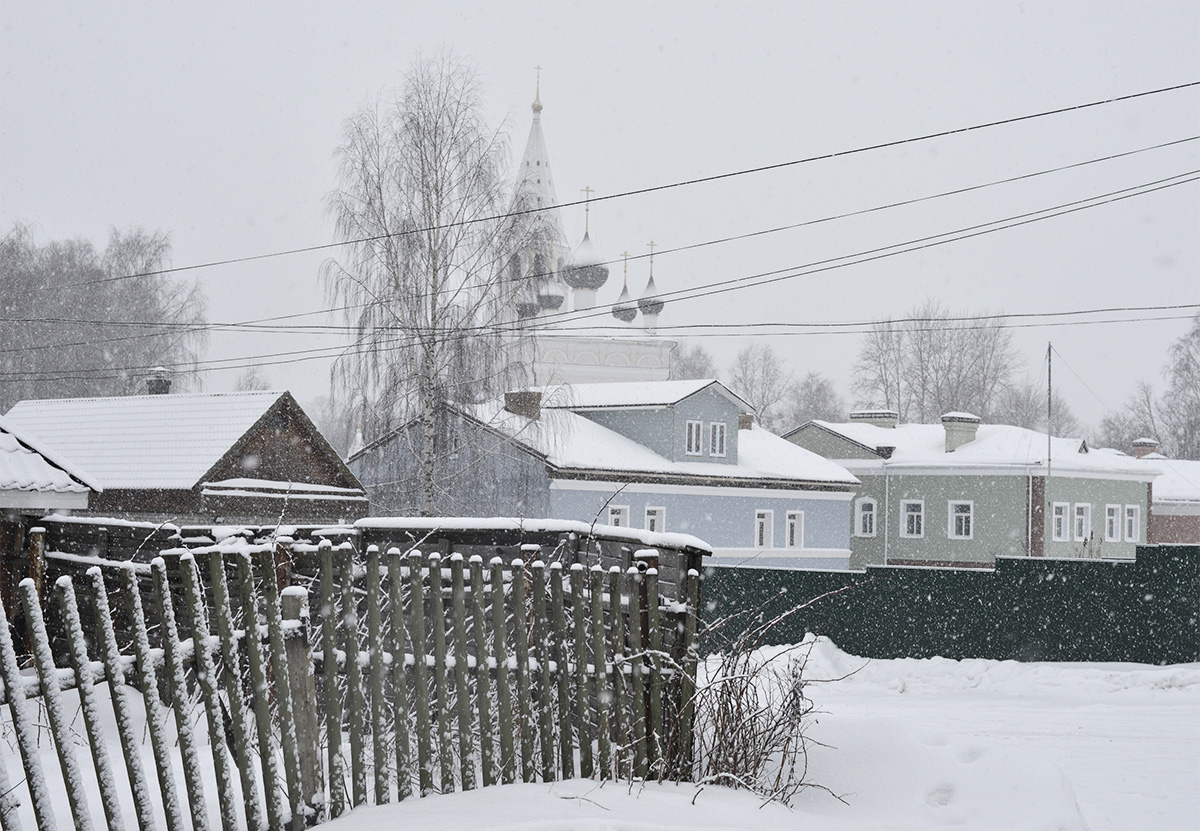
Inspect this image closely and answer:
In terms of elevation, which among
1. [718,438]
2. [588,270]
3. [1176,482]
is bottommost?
[1176,482]

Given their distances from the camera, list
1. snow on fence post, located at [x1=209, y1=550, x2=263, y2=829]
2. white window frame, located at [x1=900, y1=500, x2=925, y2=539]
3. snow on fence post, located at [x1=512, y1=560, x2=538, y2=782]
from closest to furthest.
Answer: snow on fence post, located at [x1=209, y1=550, x2=263, y2=829] → snow on fence post, located at [x1=512, y1=560, x2=538, y2=782] → white window frame, located at [x1=900, y1=500, x2=925, y2=539]

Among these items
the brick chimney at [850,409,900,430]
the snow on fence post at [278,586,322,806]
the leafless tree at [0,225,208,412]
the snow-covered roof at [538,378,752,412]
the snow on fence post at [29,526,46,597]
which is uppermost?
the leafless tree at [0,225,208,412]

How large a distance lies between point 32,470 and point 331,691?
8.55 metres

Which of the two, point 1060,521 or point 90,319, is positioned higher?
point 90,319

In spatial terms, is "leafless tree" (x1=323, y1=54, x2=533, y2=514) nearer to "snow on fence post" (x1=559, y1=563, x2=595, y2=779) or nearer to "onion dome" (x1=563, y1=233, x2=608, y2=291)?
"snow on fence post" (x1=559, y1=563, x2=595, y2=779)

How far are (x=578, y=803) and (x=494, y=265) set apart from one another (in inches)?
741

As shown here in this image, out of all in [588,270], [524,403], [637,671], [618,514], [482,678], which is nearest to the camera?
[482,678]

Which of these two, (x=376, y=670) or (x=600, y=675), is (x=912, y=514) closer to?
(x=600, y=675)

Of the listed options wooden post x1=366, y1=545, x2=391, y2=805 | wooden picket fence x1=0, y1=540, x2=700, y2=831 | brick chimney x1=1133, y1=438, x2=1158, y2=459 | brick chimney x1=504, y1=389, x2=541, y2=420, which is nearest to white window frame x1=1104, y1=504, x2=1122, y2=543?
brick chimney x1=1133, y1=438, x2=1158, y2=459

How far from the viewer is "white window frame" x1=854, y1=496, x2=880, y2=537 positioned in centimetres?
3988

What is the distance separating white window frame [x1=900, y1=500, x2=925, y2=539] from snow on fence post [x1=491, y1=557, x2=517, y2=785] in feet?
118

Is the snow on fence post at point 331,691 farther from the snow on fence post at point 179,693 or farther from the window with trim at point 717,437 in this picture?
the window with trim at point 717,437

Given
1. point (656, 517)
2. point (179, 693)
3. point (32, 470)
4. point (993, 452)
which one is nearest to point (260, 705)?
point (179, 693)

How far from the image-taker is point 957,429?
39156mm
